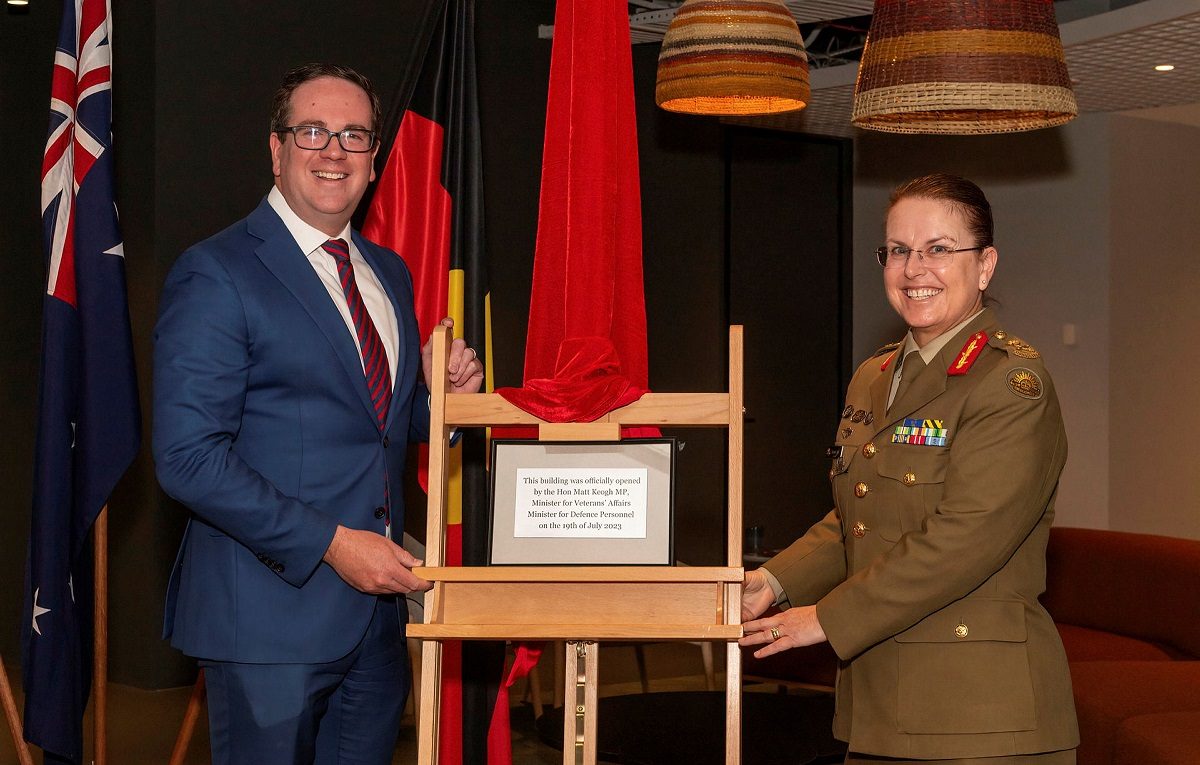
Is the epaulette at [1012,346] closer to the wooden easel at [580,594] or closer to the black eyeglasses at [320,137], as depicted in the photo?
the wooden easel at [580,594]

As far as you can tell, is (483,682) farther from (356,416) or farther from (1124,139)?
(1124,139)

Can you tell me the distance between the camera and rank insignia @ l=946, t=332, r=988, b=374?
2.22 metres

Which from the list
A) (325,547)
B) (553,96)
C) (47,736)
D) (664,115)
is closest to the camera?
(325,547)

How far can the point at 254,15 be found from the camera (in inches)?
218

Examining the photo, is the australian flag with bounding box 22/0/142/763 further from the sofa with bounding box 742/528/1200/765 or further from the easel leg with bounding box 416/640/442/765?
the sofa with bounding box 742/528/1200/765

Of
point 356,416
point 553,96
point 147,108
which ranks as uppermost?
point 147,108

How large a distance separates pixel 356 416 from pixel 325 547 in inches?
9.8

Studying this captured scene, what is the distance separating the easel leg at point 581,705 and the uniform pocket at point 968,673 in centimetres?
54

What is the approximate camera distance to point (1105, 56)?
6.01m

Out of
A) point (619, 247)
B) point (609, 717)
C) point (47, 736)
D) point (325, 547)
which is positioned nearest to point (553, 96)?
point (619, 247)

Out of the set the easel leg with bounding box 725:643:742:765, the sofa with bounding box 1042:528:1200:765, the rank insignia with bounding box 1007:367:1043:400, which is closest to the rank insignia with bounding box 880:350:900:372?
the rank insignia with bounding box 1007:367:1043:400

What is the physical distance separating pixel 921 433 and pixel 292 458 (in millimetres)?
1102

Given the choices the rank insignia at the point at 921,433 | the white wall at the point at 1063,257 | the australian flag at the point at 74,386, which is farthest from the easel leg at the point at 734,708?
the white wall at the point at 1063,257

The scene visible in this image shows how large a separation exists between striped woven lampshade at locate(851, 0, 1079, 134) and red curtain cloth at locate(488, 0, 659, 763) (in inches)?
27.9
